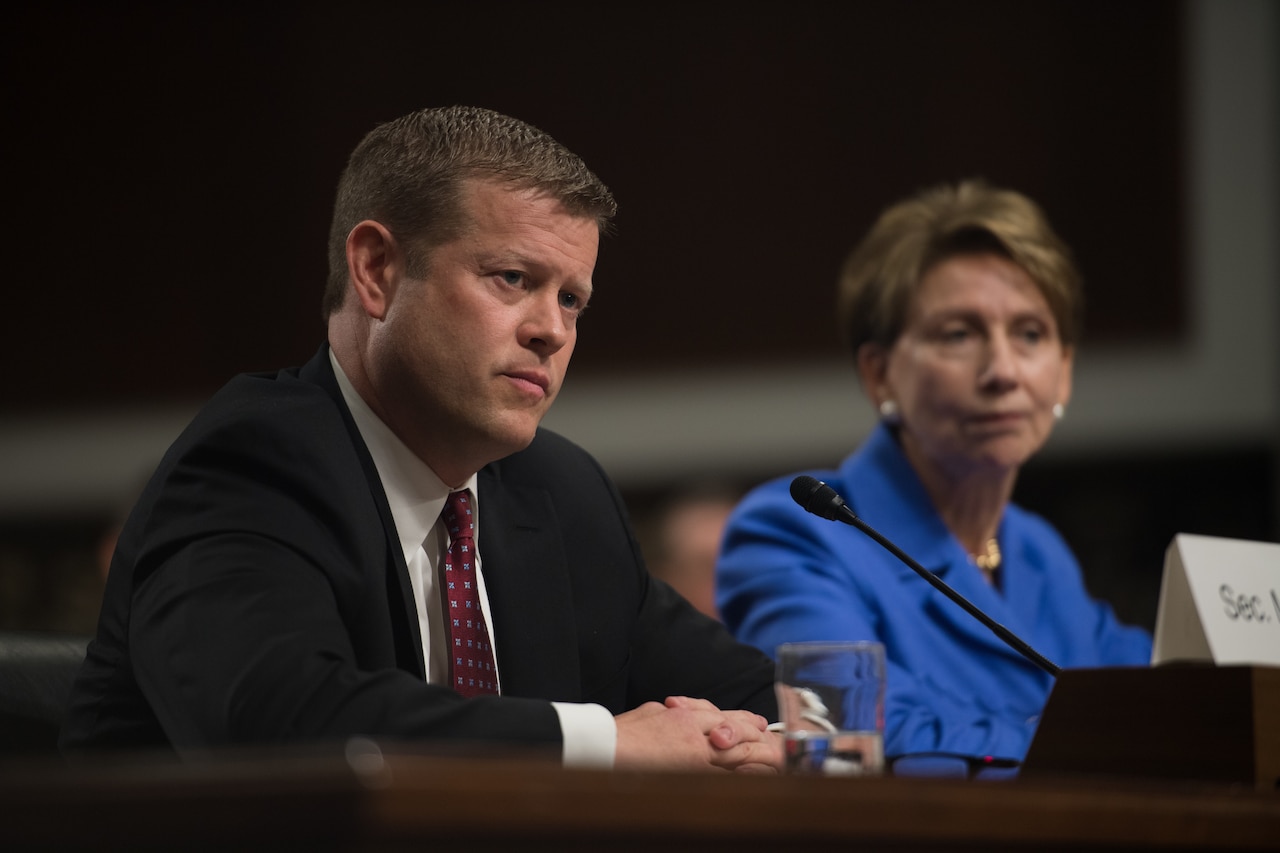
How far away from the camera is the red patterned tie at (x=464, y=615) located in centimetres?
173

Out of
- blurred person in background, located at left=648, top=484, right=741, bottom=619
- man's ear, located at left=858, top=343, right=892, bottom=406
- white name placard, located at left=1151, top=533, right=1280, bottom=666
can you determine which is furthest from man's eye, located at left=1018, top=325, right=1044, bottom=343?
blurred person in background, located at left=648, top=484, right=741, bottom=619

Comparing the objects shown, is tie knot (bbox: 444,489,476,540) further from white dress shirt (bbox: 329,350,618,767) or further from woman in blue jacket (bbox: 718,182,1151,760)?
woman in blue jacket (bbox: 718,182,1151,760)

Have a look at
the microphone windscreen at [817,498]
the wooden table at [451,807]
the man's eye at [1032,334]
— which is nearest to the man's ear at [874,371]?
the man's eye at [1032,334]

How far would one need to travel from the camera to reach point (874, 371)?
9.67 feet

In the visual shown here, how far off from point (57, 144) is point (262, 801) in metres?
6.17

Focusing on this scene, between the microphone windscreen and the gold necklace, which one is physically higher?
the microphone windscreen

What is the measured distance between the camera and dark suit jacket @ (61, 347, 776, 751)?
130 centimetres

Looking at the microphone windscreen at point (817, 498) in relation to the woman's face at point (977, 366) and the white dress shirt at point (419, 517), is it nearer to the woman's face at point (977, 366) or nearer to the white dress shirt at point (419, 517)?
the white dress shirt at point (419, 517)

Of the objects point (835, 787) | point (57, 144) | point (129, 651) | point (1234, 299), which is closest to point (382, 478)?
point (129, 651)

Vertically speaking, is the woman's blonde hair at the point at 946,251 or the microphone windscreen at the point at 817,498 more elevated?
the woman's blonde hair at the point at 946,251

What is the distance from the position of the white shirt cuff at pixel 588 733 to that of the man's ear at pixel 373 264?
629 mm

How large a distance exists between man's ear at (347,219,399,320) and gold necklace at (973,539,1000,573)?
4.88 feet

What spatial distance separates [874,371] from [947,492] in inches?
11.1

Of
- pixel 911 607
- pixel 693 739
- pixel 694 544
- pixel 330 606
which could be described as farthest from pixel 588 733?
pixel 694 544
